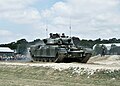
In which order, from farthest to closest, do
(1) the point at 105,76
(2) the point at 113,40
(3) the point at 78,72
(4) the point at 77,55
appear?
(2) the point at 113,40 < (4) the point at 77,55 < (3) the point at 78,72 < (1) the point at 105,76

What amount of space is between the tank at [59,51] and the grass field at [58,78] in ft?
32.2

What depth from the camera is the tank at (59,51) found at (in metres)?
42.8

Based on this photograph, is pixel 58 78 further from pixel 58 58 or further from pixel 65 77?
pixel 58 58

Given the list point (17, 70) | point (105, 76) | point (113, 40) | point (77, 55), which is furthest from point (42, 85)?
point (113, 40)

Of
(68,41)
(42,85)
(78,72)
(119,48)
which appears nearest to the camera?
(42,85)

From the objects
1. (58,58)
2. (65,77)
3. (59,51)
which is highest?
(59,51)

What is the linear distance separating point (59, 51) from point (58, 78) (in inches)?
640

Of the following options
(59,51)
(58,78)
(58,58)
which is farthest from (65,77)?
(58,58)

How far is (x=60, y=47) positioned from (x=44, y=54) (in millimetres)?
2494

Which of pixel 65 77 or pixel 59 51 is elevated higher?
pixel 59 51

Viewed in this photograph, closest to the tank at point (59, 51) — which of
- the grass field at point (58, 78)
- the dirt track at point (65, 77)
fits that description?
the grass field at point (58, 78)

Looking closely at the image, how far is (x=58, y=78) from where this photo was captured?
2597cm

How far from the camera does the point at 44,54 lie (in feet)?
147

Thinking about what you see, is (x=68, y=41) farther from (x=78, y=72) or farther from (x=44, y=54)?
(x=78, y=72)
